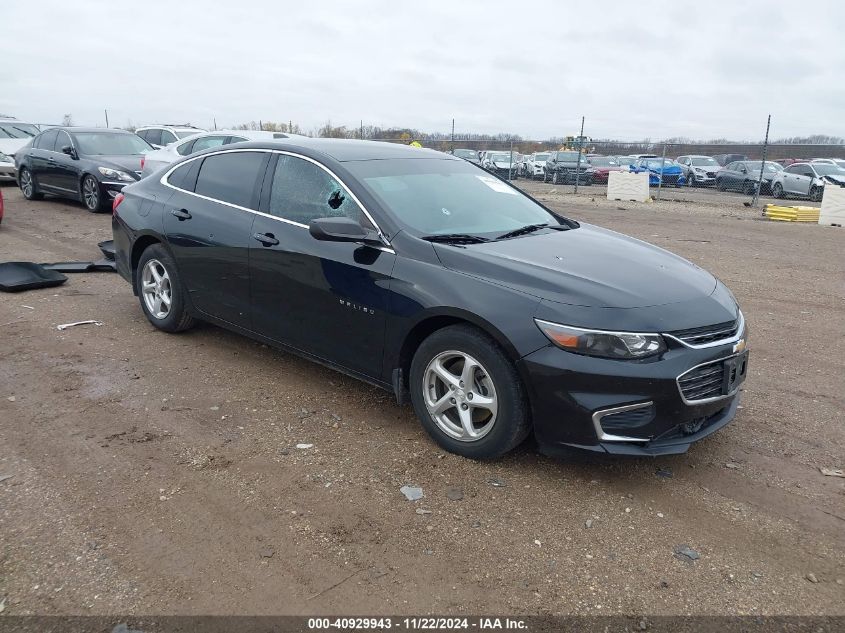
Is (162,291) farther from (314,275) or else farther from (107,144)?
(107,144)

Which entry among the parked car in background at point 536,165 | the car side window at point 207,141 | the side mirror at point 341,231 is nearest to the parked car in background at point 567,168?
the parked car in background at point 536,165

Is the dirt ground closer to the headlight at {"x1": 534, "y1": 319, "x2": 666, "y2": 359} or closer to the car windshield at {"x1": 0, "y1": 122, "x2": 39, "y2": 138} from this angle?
the headlight at {"x1": 534, "y1": 319, "x2": 666, "y2": 359}

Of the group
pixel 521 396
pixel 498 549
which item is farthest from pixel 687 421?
pixel 498 549

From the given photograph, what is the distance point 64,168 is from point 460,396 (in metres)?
12.4

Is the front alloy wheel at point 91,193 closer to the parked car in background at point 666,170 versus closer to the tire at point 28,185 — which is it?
the tire at point 28,185

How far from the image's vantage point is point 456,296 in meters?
3.63

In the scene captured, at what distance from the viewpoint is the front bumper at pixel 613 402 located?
3.29 meters

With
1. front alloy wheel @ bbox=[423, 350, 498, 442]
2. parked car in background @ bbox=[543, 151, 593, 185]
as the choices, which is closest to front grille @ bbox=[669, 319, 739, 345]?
front alloy wheel @ bbox=[423, 350, 498, 442]

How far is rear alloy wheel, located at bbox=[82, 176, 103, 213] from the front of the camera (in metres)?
12.7

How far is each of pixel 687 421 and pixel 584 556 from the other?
92 cm

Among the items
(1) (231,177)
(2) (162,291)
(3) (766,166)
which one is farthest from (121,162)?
(3) (766,166)

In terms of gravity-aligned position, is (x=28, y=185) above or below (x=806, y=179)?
below

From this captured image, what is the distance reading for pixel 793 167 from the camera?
939 inches

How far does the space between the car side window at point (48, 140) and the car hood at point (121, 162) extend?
1.48 metres
